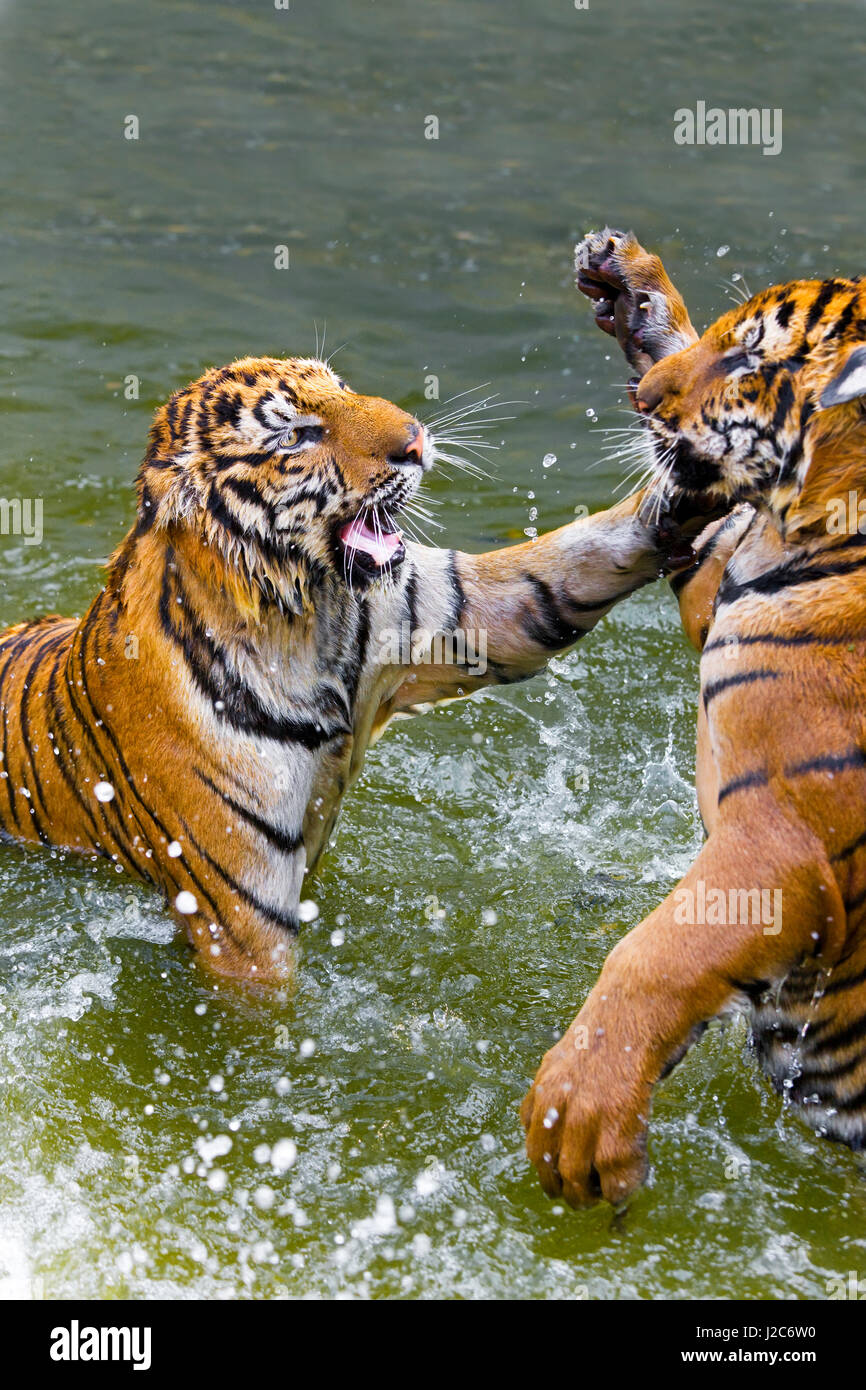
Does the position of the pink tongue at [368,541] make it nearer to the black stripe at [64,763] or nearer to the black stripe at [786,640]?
the black stripe at [786,640]

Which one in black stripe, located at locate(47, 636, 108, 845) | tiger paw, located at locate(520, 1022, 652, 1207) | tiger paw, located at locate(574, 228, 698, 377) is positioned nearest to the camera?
tiger paw, located at locate(520, 1022, 652, 1207)

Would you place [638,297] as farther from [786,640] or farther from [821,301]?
[786,640]

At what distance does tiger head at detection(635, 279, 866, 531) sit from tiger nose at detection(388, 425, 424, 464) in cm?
37

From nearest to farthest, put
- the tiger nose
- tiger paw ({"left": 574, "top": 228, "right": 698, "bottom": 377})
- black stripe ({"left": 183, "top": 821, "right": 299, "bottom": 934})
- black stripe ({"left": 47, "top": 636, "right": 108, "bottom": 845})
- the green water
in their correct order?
the green water → the tiger nose → black stripe ({"left": 183, "top": 821, "right": 299, "bottom": 934}) → tiger paw ({"left": 574, "top": 228, "right": 698, "bottom": 377}) → black stripe ({"left": 47, "top": 636, "right": 108, "bottom": 845})

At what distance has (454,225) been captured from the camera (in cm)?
623

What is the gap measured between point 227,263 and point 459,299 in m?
0.93

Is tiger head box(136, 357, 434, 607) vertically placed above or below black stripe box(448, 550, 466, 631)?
above

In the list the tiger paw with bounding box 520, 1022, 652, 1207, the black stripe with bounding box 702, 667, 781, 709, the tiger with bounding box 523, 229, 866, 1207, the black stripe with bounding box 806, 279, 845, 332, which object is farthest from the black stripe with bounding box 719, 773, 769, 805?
the black stripe with bounding box 806, 279, 845, 332

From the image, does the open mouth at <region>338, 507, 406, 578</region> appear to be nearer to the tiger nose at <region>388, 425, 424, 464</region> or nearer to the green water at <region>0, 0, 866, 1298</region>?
the tiger nose at <region>388, 425, 424, 464</region>

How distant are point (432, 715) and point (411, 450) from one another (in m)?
1.39

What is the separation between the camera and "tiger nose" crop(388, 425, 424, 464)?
2.38 metres

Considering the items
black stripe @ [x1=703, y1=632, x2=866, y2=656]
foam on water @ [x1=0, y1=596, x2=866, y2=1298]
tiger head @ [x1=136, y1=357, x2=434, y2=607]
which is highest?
tiger head @ [x1=136, y1=357, x2=434, y2=607]

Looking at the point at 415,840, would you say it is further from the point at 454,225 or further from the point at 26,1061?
the point at 454,225

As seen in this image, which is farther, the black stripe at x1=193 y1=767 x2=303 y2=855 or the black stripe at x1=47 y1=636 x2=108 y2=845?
the black stripe at x1=47 y1=636 x2=108 y2=845
